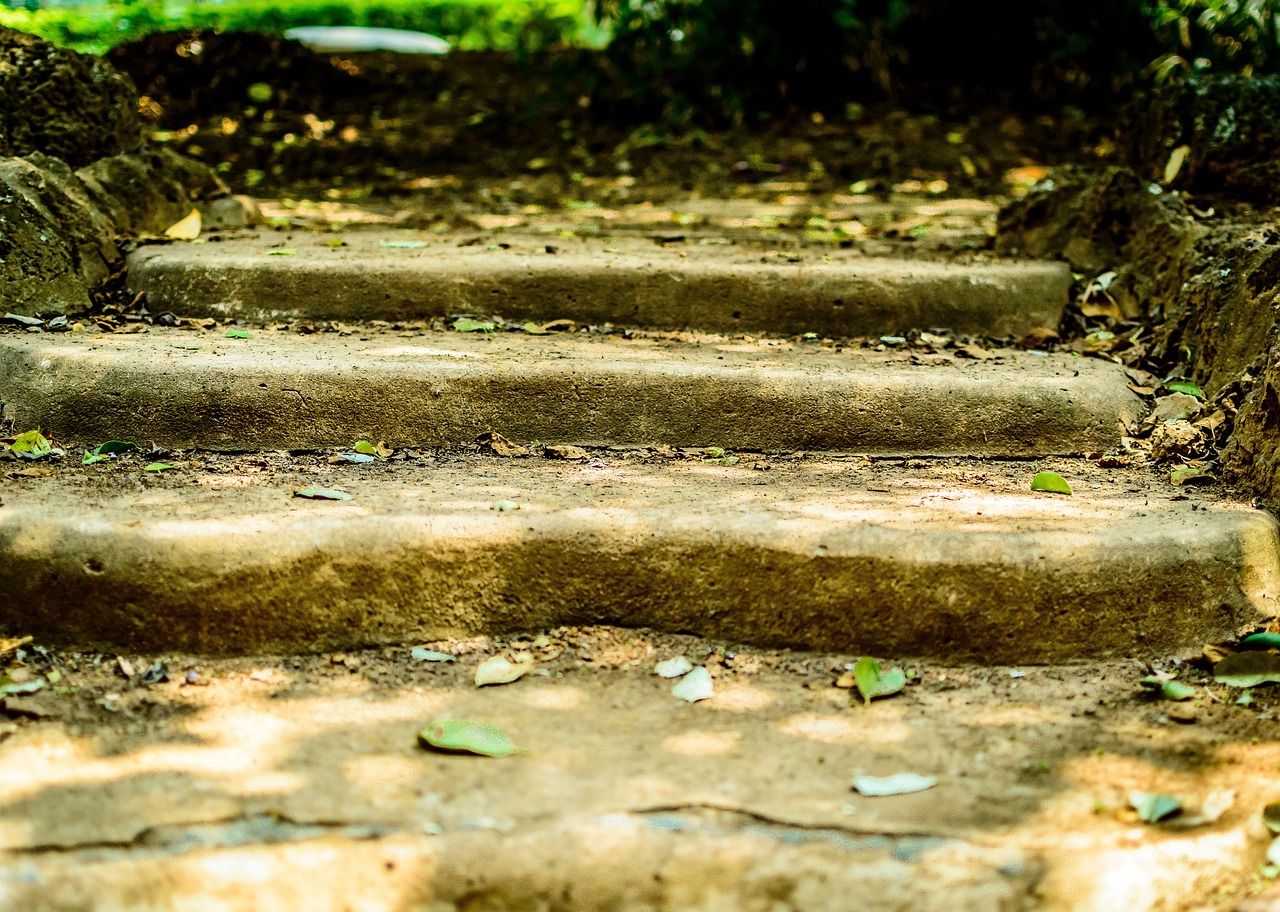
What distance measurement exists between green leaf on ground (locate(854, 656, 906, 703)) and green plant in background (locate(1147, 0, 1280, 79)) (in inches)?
148

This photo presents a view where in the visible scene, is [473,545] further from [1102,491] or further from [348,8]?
[348,8]

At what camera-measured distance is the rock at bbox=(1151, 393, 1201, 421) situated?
2488 millimetres

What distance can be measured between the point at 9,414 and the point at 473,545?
1.18 meters

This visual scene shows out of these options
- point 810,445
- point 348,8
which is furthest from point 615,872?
point 348,8

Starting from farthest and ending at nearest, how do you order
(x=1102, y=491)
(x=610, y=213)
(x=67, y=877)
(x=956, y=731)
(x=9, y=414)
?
(x=610, y=213), (x=9, y=414), (x=1102, y=491), (x=956, y=731), (x=67, y=877)

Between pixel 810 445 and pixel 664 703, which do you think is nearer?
pixel 664 703

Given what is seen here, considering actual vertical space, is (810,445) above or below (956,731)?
above

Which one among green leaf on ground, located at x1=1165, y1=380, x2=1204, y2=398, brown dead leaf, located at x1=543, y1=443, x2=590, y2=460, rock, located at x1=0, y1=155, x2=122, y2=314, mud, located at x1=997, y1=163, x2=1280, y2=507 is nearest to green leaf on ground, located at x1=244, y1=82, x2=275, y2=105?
rock, located at x1=0, y1=155, x2=122, y2=314

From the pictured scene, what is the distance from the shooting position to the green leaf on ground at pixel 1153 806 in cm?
146

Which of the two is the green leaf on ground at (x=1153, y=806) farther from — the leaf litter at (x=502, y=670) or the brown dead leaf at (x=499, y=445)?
the brown dead leaf at (x=499, y=445)

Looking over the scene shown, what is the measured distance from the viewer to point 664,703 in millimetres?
1761

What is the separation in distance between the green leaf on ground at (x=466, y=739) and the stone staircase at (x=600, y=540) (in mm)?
40

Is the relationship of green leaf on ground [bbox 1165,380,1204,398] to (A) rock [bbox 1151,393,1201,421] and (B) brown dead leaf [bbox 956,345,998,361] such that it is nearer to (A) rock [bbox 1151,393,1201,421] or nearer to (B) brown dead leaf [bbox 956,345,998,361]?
(A) rock [bbox 1151,393,1201,421]

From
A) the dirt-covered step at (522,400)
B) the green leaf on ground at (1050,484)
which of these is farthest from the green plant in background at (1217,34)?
the green leaf on ground at (1050,484)
